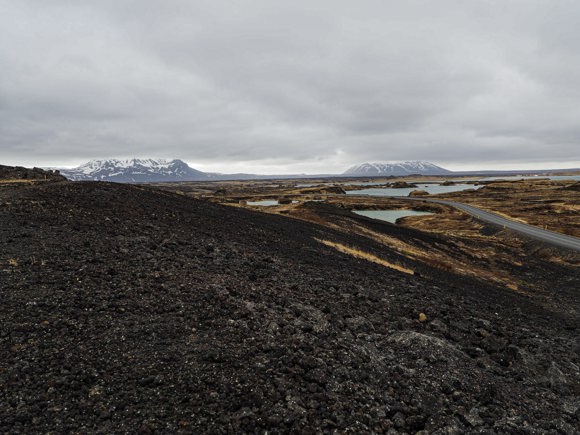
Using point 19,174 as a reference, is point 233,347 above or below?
below

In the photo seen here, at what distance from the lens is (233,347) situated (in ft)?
28.9

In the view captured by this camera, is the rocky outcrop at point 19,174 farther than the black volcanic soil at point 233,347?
Yes

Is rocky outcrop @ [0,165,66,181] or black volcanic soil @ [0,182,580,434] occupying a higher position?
rocky outcrop @ [0,165,66,181]

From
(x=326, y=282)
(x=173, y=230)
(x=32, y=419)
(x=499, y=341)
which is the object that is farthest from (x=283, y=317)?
(x=173, y=230)

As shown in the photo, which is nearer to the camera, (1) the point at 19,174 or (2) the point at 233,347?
(2) the point at 233,347

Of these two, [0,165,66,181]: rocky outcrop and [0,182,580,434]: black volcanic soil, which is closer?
[0,182,580,434]: black volcanic soil

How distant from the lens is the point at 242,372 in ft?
25.9

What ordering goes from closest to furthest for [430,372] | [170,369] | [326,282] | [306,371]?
1. [170,369]
2. [306,371]
3. [430,372]
4. [326,282]

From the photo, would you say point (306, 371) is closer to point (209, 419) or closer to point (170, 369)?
point (209, 419)

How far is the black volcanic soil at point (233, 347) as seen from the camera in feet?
22.3

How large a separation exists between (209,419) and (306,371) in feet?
9.28

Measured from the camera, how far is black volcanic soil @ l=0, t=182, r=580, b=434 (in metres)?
6.79

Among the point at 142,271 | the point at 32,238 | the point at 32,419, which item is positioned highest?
the point at 32,238

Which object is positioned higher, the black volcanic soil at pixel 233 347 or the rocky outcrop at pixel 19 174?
the rocky outcrop at pixel 19 174
